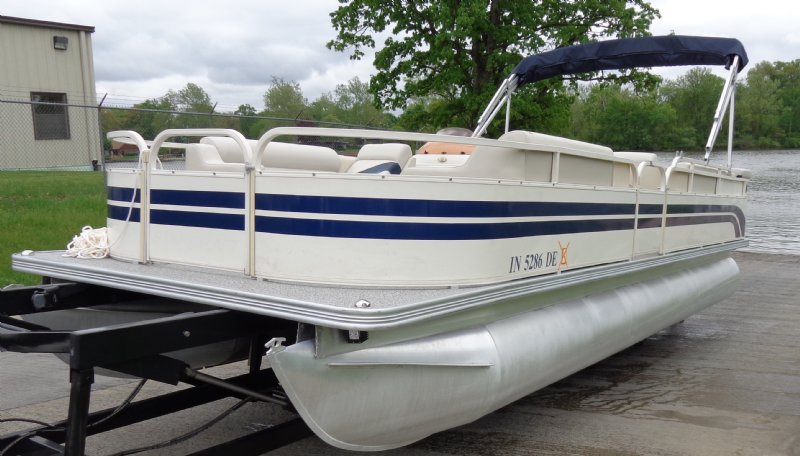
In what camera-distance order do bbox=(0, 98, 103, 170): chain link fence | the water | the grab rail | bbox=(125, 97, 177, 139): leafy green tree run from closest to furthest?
the grab rail < bbox=(125, 97, 177, 139): leafy green tree < bbox=(0, 98, 103, 170): chain link fence < the water

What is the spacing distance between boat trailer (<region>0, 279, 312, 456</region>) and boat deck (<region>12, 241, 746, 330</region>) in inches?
4.6

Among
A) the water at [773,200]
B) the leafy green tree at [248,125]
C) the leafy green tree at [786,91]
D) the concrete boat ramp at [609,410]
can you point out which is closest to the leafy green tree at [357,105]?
the leafy green tree at [248,125]

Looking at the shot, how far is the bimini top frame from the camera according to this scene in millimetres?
7105

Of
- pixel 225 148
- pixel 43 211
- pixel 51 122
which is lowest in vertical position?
pixel 43 211

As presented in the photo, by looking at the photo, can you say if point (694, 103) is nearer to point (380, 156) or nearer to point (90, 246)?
point (380, 156)

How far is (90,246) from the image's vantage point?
407 centimetres

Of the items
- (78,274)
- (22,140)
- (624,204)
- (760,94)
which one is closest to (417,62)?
(22,140)

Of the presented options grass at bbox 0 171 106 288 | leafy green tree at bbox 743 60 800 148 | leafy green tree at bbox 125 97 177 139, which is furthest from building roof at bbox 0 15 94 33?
leafy green tree at bbox 743 60 800 148

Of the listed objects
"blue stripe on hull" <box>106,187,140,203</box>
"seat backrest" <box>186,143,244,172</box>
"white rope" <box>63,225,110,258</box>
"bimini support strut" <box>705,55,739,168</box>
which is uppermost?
"bimini support strut" <box>705,55,739,168</box>

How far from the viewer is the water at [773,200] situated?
17.2 m

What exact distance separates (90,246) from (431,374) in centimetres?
208

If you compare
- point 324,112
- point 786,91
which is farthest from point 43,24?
point 786,91

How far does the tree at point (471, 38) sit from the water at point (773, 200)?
167 inches

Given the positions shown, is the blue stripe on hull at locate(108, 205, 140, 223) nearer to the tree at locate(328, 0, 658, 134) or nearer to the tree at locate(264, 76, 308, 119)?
the tree at locate(328, 0, 658, 134)
